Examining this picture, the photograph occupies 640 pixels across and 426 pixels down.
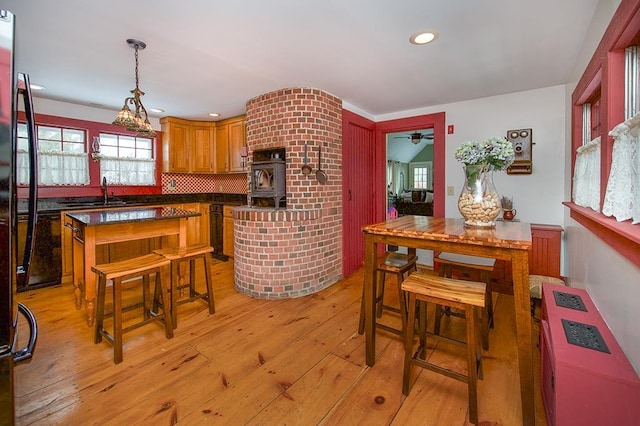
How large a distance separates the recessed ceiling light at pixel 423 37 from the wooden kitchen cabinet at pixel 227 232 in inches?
127

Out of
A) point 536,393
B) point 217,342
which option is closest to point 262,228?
point 217,342

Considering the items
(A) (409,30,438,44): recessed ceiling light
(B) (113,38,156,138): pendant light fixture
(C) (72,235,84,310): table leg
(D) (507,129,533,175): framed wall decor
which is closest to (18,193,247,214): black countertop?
(C) (72,235,84,310): table leg

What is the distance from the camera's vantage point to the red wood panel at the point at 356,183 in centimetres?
365

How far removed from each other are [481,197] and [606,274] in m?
0.71

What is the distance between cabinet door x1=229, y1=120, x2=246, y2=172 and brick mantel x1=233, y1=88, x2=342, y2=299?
1.16 metres

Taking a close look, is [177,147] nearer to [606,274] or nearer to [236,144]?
[236,144]

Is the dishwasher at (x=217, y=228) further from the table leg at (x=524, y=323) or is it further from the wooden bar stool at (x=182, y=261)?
the table leg at (x=524, y=323)

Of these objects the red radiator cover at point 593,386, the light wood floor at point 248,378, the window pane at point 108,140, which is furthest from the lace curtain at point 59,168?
the red radiator cover at point 593,386

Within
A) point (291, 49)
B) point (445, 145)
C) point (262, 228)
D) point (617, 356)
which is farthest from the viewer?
point (445, 145)

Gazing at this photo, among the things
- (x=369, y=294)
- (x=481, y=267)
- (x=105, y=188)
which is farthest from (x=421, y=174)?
(x=369, y=294)

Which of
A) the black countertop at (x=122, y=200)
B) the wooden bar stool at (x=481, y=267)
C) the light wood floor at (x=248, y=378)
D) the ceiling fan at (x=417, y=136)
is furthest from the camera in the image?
the ceiling fan at (x=417, y=136)

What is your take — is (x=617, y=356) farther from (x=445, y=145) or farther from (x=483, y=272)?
(x=445, y=145)

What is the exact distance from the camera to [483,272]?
2.10 m

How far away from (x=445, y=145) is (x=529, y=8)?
6.56 ft
